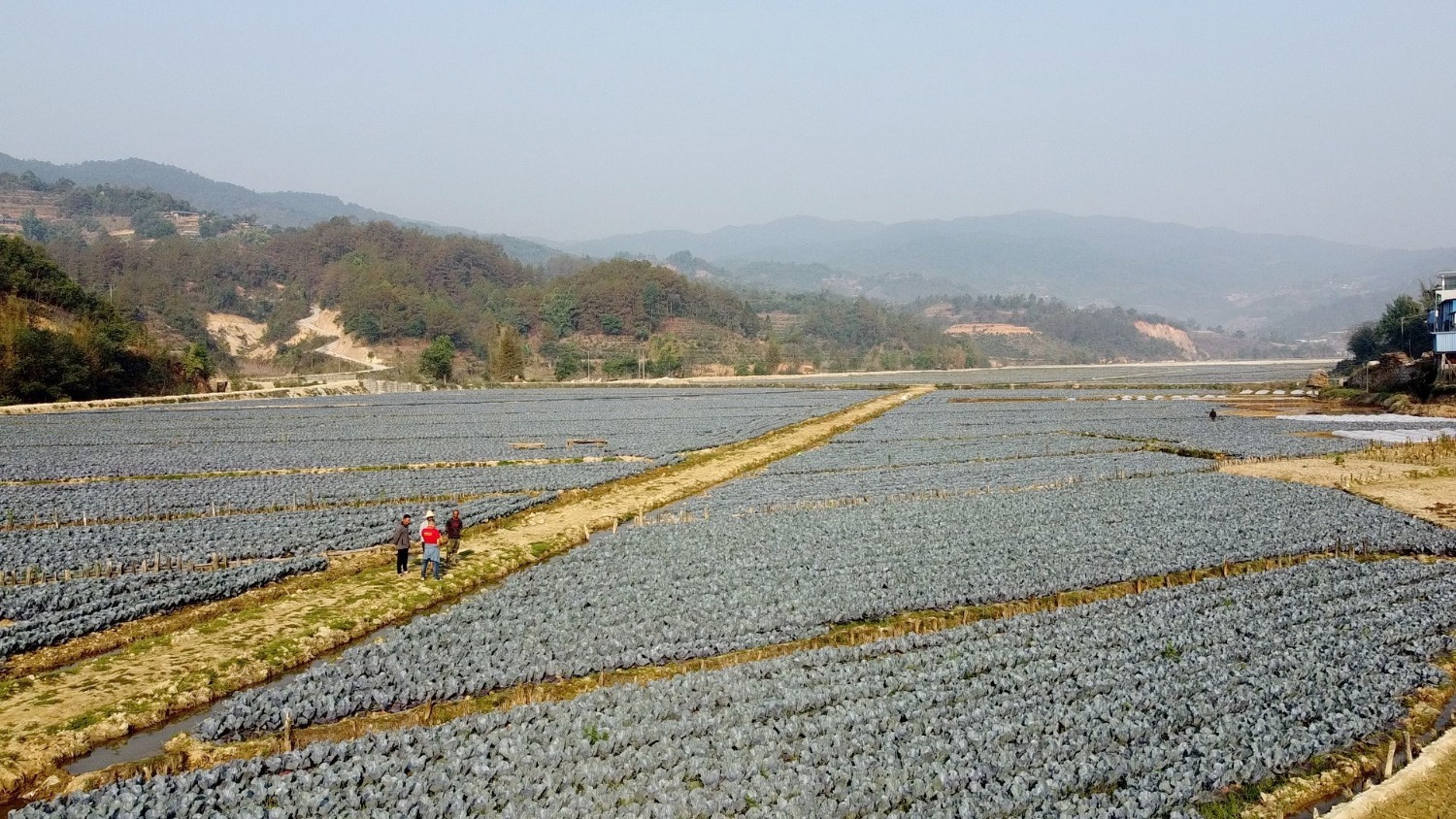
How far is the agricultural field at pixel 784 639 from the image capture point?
396 inches

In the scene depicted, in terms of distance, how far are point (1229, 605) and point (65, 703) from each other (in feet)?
64.3

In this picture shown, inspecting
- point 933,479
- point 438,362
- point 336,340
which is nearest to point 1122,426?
point 933,479

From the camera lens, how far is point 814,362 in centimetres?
14038

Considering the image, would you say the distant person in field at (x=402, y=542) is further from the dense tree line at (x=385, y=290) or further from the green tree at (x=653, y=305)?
the green tree at (x=653, y=305)

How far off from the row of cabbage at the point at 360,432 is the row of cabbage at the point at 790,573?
16741 millimetres

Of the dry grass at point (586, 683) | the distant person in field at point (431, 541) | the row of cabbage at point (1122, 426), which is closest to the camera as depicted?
the dry grass at point (586, 683)

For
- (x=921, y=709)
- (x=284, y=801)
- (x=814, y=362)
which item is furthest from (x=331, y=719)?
(x=814, y=362)

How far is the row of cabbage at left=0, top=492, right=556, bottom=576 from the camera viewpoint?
64.8 feet

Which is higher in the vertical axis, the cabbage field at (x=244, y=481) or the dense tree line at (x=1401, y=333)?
the dense tree line at (x=1401, y=333)

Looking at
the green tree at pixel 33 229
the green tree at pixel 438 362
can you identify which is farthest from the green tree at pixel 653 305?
the green tree at pixel 33 229

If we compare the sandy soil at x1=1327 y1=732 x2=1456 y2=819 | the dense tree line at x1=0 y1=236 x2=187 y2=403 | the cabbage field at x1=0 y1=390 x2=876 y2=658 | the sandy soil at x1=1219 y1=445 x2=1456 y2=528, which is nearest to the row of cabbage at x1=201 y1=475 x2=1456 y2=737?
the sandy soil at x1=1219 y1=445 x2=1456 y2=528

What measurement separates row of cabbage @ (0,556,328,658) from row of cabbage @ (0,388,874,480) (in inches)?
678

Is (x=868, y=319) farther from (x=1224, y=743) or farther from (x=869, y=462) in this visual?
(x=1224, y=743)

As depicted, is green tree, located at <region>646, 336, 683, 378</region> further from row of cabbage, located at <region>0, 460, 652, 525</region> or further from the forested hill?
row of cabbage, located at <region>0, 460, 652, 525</region>
